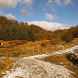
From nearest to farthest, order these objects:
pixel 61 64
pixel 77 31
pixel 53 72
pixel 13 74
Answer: pixel 13 74, pixel 53 72, pixel 61 64, pixel 77 31

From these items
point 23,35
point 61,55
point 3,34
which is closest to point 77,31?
point 23,35

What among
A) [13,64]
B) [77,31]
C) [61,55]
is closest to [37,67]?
[13,64]

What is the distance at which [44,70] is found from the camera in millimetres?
45562

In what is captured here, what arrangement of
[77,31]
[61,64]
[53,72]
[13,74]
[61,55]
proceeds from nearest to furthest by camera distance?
[13,74] → [53,72] → [61,64] → [61,55] → [77,31]

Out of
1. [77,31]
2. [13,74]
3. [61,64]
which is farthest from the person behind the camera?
[77,31]

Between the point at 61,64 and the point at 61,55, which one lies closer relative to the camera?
the point at 61,64

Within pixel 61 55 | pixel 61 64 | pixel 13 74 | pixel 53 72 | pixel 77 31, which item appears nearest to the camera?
pixel 13 74

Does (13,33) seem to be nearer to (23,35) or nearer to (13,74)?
(23,35)

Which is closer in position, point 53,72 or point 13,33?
point 53,72

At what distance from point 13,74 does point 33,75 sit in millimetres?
3423

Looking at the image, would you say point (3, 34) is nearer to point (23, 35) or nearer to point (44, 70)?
point (23, 35)

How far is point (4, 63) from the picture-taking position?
4744cm

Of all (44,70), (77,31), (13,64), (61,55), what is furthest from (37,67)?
(77,31)

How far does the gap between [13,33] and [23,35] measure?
5.86 meters
